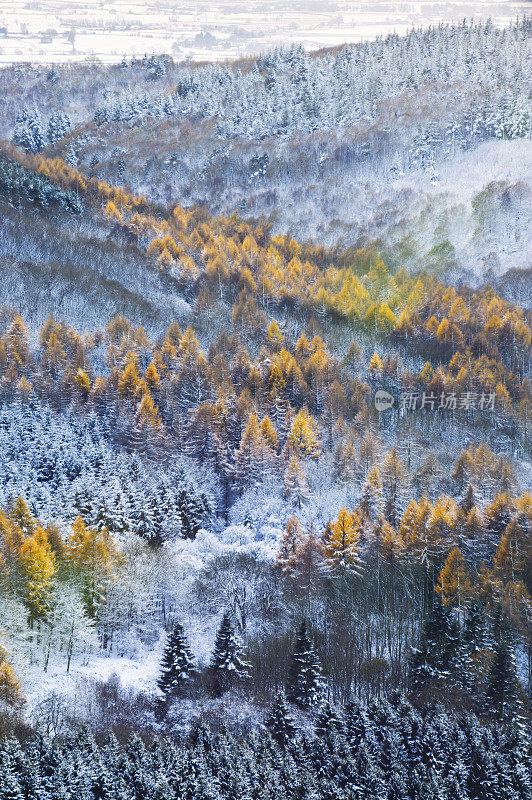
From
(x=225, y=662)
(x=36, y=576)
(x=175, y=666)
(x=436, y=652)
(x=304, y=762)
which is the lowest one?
(x=304, y=762)

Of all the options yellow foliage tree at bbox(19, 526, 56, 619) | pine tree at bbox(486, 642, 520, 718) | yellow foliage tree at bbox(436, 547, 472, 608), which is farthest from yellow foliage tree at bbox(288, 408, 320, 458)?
yellow foliage tree at bbox(19, 526, 56, 619)

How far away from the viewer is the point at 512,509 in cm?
8319

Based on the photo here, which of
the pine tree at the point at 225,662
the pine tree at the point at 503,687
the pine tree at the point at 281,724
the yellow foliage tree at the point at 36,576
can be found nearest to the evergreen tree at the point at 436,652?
the pine tree at the point at 503,687

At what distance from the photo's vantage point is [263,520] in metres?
90.3

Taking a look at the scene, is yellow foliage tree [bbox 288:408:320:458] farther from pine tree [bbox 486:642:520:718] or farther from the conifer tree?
pine tree [bbox 486:642:520:718]

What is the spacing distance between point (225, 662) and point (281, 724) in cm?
773

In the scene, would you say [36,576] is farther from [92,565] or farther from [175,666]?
[175,666]

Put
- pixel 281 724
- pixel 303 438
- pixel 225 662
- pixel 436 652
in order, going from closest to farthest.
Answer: pixel 281 724 → pixel 225 662 → pixel 436 652 → pixel 303 438

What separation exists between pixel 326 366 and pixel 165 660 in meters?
66.7

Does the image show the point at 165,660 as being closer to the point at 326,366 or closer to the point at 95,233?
the point at 326,366

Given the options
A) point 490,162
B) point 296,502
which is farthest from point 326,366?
point 490,162

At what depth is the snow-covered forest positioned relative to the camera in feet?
191

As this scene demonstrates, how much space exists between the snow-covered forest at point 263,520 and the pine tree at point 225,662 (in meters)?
0.20

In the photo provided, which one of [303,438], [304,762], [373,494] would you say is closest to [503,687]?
[304,762]
